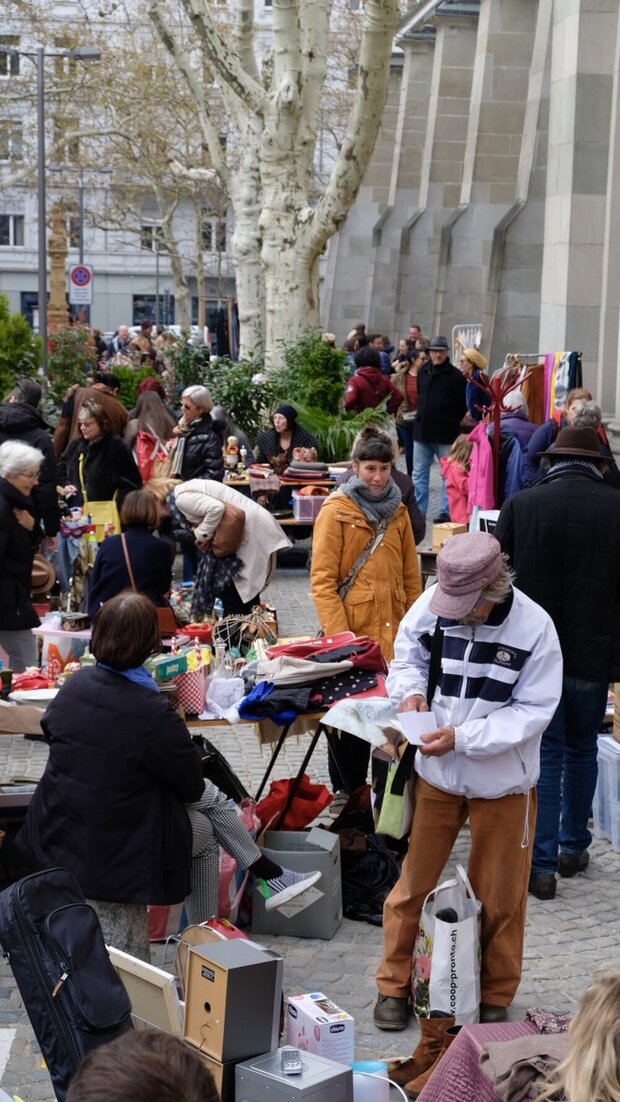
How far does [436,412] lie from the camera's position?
738 inches

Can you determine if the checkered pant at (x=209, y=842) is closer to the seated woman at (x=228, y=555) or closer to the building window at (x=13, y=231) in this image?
the seated woman at (x=228, y=555)

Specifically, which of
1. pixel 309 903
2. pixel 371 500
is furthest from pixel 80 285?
pixel 309 903

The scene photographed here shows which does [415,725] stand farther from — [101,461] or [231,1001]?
[101,461]

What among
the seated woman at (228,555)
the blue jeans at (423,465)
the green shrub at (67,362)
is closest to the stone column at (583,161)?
the blue jeans at (423,465)

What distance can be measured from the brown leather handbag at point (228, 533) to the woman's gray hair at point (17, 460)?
1.32 metres

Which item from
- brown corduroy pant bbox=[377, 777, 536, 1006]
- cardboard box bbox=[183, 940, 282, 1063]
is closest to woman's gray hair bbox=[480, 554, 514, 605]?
brown corduroy pant bbox=[377, 777, 536, 1006]

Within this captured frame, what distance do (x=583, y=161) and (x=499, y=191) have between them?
1544 centimetres

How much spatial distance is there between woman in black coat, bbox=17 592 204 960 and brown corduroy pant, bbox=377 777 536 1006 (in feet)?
2.74

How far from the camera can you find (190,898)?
20.8ft

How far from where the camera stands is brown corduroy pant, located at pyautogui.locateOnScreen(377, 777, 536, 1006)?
19.0ft

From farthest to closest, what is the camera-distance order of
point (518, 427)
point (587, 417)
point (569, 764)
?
point (518, 427) → point (587, 417) → point (569, 764)

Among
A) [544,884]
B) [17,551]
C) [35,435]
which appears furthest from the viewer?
[35,435]

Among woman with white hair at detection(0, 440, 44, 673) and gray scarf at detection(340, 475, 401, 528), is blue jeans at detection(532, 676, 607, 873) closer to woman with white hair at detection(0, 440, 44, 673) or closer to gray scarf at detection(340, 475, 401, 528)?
gray scarf at detection(340, 475, 401, 528)

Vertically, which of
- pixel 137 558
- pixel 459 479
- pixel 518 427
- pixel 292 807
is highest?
pixel 518 427
